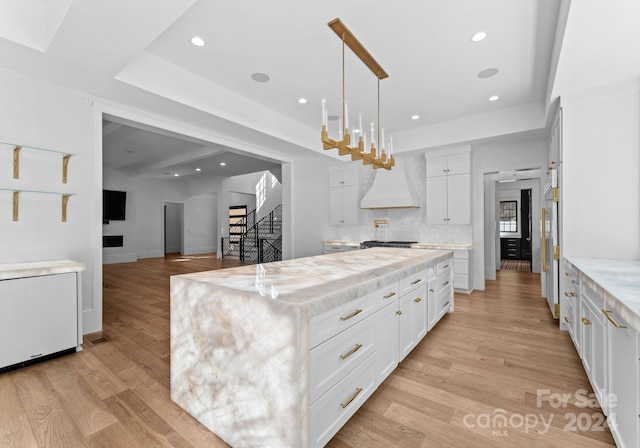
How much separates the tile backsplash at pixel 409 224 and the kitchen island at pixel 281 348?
4.03 meters

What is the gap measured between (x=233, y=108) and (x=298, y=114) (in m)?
1.18

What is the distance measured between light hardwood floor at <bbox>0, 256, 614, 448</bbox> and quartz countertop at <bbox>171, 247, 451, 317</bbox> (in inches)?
31.1

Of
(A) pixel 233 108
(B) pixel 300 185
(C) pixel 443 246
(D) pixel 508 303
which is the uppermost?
(A) pixel 233 108

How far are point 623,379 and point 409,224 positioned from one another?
4916 mm

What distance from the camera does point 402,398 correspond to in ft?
6.53

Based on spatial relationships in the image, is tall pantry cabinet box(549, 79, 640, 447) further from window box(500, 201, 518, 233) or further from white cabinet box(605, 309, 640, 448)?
window box(500, 201, 518, 233)

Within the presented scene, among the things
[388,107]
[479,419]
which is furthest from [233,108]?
[479,419]

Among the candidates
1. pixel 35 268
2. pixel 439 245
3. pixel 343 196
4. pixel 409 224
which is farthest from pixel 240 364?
pixel 343 196

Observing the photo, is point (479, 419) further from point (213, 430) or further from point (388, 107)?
point (388, 107)

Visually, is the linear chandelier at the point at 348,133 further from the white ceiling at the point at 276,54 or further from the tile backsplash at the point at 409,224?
the tile backsplash at the point at 409,224

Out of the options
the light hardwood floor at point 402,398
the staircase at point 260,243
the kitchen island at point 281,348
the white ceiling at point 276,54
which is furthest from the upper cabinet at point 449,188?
the staircase at point 260,243

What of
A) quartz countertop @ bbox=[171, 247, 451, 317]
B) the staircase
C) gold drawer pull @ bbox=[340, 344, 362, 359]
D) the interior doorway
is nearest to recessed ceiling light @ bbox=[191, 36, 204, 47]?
quartz countertop @ bbox=[171, 247, 451, 317]

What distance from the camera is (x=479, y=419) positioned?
1777 mm

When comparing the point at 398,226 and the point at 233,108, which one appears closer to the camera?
the point at 233,108
